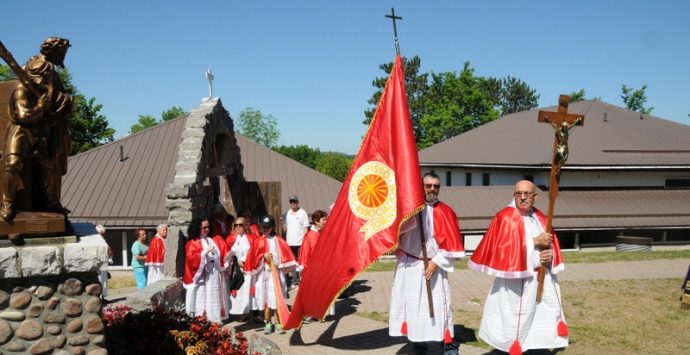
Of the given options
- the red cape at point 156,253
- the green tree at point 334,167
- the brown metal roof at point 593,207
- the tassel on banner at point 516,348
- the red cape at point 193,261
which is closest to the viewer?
the tassel on banner at point 516,348

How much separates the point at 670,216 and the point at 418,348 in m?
19.3

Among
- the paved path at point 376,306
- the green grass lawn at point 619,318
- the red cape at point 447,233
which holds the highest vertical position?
the red cape at point 447,233

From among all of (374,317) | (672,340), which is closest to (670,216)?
(672,340)

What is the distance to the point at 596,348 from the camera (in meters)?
7.89

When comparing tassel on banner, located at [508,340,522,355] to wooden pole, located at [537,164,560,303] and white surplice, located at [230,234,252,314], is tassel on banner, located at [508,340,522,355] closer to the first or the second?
wooden pole, located at [537,164,560,303]

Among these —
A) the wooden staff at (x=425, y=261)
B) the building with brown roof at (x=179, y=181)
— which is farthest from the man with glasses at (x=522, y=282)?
the building with brown roof at (x=179, y=181)

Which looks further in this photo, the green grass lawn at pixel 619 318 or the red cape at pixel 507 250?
the green grass lawn at pixel 619 318

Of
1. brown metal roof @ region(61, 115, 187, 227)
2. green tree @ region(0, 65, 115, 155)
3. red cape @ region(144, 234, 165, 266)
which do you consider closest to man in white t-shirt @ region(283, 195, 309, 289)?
red cape @ region(144, 234, 165, 266)

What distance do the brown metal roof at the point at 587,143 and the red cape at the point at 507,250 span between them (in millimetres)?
17490

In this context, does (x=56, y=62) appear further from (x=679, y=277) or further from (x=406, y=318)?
(x=679, y=277)

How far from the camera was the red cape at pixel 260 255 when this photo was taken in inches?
358

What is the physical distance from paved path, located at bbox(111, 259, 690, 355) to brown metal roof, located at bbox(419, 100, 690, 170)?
26.4 feet

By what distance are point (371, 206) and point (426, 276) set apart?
1.12 meters

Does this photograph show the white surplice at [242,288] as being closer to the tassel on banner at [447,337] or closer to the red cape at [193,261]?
the red cape at [193,261]
